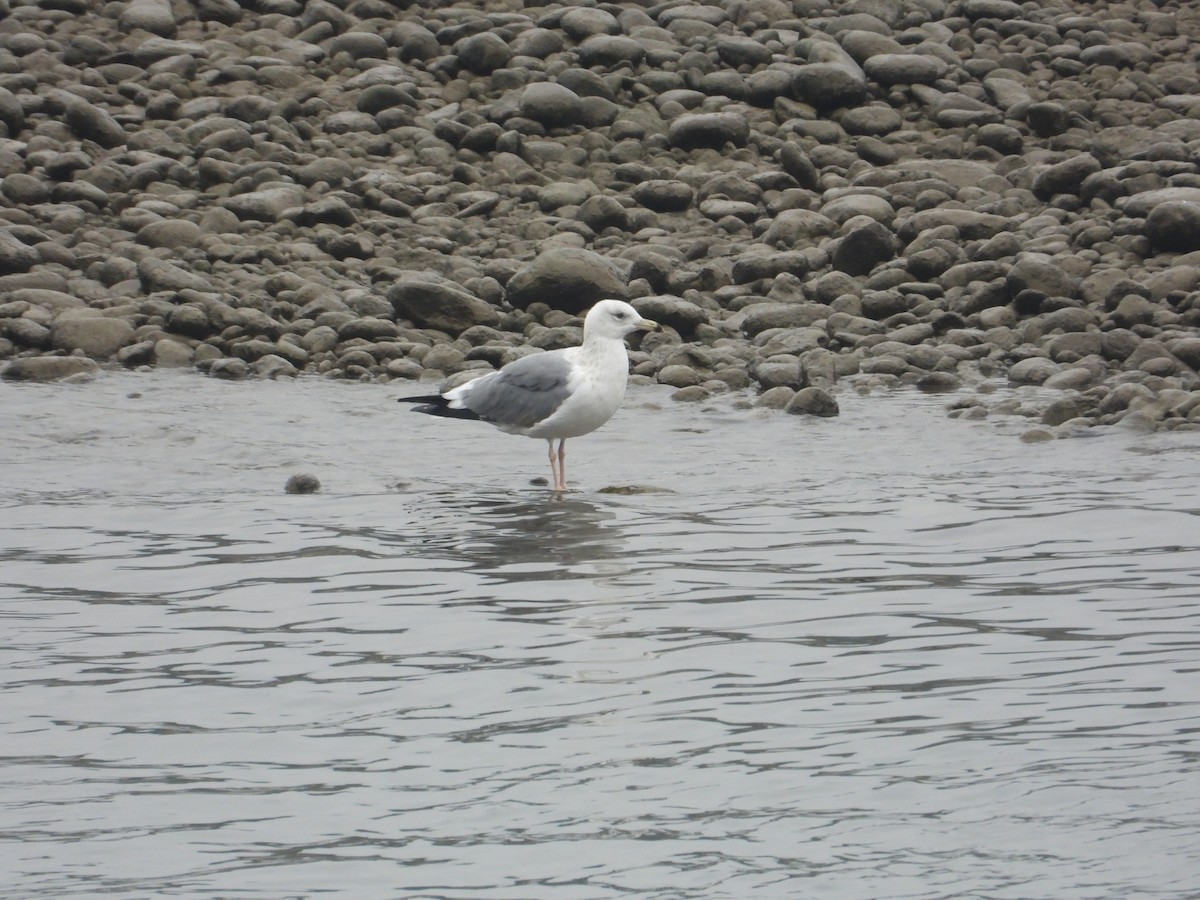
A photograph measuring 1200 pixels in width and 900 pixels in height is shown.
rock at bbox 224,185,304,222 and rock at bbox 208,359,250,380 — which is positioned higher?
rock at bbox 224,185,304,222

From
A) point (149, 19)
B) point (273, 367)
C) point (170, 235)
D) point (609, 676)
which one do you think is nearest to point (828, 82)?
point (170, 235)

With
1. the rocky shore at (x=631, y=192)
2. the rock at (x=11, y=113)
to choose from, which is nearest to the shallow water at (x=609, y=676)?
the rocky shore at (x=631, y=192)

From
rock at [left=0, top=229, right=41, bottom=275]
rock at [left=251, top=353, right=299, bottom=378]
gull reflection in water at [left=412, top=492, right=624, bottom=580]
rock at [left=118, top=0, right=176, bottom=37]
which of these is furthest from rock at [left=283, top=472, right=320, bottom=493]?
rock at [left=118, top=0, right=176, bottom=37]

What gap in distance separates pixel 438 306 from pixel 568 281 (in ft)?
3.76

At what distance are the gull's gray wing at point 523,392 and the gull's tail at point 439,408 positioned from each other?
0.05m

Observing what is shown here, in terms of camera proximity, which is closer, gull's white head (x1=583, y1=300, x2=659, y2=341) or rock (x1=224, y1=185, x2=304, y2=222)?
gull's white head (x1=583, y1=300, x2=659, y2=341)

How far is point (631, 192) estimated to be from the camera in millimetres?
18250

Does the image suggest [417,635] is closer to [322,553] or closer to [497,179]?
[322,553]

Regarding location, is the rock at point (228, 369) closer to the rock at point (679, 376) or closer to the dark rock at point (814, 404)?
the rock at point (679, 376)

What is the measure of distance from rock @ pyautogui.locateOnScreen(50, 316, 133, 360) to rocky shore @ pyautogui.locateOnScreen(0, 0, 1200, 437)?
23 millimetres

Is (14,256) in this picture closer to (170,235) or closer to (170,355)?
(170,235)

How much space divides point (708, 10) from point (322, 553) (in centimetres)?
1522

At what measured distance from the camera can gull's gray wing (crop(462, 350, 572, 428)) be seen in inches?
417

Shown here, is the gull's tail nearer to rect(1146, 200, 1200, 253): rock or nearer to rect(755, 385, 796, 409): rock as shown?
rect(755, 385, 796, 409): rock
